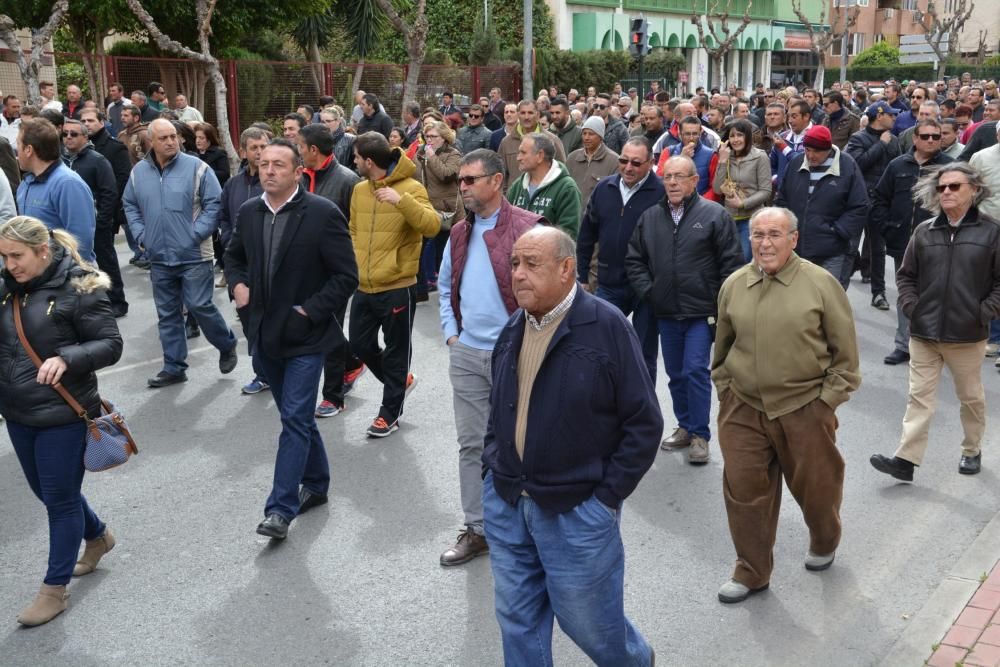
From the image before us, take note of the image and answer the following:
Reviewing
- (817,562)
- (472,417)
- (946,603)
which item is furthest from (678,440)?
(946,603)

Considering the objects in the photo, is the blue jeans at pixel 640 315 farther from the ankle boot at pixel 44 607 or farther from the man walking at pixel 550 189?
the ankle boot at pixel 44 607

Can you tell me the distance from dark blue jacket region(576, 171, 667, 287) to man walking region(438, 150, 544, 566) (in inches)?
74.8

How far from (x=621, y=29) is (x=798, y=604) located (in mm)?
50075

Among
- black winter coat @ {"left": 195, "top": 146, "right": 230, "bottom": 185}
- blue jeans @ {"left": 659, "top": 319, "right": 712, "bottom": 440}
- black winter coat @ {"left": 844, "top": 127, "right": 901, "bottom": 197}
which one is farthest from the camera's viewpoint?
black winter coat @ {"left": 195, "top": 146, "right": 230, "bottom": 185}

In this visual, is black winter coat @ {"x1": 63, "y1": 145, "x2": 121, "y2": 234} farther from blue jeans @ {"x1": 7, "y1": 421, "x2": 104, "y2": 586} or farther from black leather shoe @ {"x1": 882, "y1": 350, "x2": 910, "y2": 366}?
black leather shoe @ {"x1": 882, "y1": 350, "x2": 910, "y2": 366}

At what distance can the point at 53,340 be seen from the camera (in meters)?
4.61

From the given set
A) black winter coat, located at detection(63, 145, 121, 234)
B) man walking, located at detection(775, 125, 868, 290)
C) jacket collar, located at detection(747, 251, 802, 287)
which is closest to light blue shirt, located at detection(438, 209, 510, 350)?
jacket collar, located at detection(747, 251, 802, 287)

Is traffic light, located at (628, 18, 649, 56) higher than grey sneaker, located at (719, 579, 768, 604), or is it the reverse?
traffic light, located at (628, 18, 649, 56)

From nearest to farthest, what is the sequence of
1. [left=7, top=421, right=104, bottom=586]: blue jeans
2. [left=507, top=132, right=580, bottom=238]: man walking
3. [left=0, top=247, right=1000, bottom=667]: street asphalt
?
[left=0, top=247, right=1000, bottom=667]: street asphalt, [left=7, top=421, right=104, bottom=586]: blue jeans, [left=507, top=132, right=580, bottom=238]: man walking

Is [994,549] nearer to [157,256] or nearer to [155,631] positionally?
[155,631]

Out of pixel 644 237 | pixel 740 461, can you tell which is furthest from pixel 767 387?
pixel 644 237

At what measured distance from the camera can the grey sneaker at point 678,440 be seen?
6.91 meters

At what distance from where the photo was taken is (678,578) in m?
5.12

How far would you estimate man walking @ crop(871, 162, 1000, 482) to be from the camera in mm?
6191
